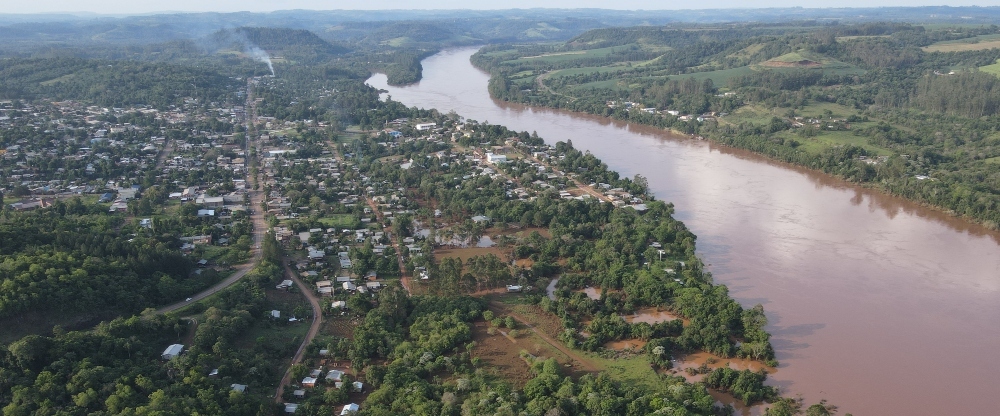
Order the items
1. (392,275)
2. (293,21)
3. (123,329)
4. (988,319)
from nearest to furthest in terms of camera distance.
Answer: (123,329) < (988,319) < (392,275) < (293,21)

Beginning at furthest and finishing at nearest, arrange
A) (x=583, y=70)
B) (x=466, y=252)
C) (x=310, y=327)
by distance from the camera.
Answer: (x=583, y=70) → (x=466, y=252) → (x=310, y=327)

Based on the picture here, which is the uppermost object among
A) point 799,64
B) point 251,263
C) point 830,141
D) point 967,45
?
point 967,45

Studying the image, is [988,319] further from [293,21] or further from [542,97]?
[293,21]

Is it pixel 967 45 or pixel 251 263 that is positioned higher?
pixel 967 45

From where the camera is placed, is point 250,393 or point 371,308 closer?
point 250,393

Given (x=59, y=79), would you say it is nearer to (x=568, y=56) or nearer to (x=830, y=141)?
(x=568, y=56)

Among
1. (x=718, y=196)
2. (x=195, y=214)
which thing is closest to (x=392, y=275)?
(x=195, y=214)

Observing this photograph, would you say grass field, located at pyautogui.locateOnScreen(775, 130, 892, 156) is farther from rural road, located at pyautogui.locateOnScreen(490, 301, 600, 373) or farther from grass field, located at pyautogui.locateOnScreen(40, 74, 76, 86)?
grass field, located at pyautogui.locateOnScreen(40, 74, 76, 86)

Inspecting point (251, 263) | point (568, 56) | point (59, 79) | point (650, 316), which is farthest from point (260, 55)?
point (650, 316)
